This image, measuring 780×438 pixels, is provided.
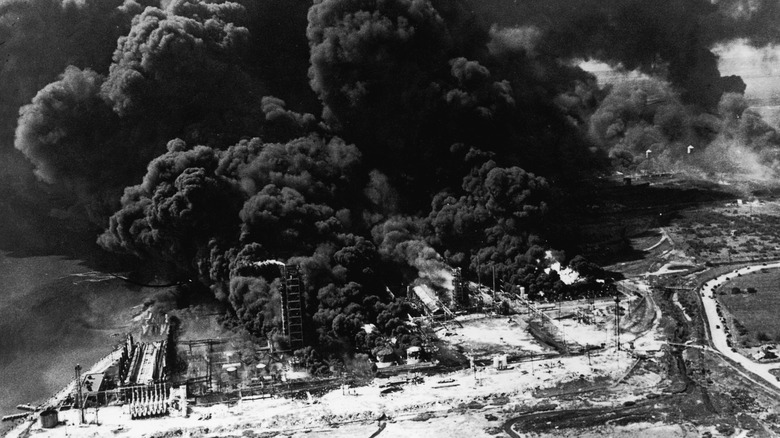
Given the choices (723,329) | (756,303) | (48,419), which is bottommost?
(48,419)

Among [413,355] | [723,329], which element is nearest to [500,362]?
[413,355]

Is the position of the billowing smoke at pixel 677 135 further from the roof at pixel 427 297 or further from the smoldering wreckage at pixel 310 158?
the roof at pixel 427 297

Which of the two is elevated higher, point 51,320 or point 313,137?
point 313,137

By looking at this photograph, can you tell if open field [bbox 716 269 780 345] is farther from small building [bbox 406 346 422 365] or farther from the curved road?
small building [bbox 406 346 422 365]

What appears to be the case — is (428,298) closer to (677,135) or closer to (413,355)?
(413,355)

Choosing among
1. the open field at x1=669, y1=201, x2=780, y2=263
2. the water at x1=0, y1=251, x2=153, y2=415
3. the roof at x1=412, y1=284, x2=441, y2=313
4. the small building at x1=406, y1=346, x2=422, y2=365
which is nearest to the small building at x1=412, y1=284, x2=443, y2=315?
the roof at x1=412, y1=284, x2=441, y2=313

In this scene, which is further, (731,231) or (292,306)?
(731,231)

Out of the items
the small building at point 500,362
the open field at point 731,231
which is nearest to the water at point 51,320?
the small building at point 500,362
